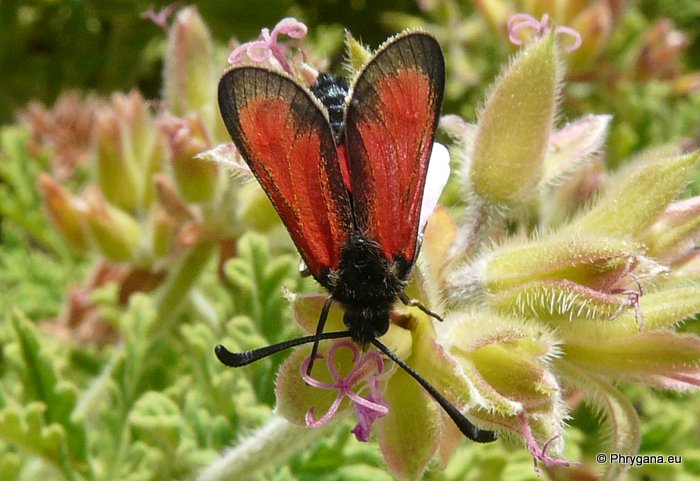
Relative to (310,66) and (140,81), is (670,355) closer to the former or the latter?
(310,66)

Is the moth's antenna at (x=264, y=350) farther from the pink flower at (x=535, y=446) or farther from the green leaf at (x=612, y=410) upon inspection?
the green leaf at (x=612, y=410)

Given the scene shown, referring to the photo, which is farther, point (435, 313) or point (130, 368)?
point (130, 368)

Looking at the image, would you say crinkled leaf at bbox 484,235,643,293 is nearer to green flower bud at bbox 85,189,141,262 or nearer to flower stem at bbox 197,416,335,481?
flower stem at bbox 197,416,335,481

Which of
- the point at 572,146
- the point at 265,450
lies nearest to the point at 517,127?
the point at 572,146

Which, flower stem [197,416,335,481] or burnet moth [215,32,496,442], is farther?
flower stem [197,416,335,481]

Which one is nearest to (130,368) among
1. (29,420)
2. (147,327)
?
(147,327)

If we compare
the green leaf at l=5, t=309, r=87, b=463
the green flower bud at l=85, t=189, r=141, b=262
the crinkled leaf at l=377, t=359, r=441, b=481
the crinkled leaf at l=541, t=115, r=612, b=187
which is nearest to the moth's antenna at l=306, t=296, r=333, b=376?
the crinkled leaf at l=377, t=359, r=441, b=481

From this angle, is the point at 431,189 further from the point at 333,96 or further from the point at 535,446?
the point at 535,446
